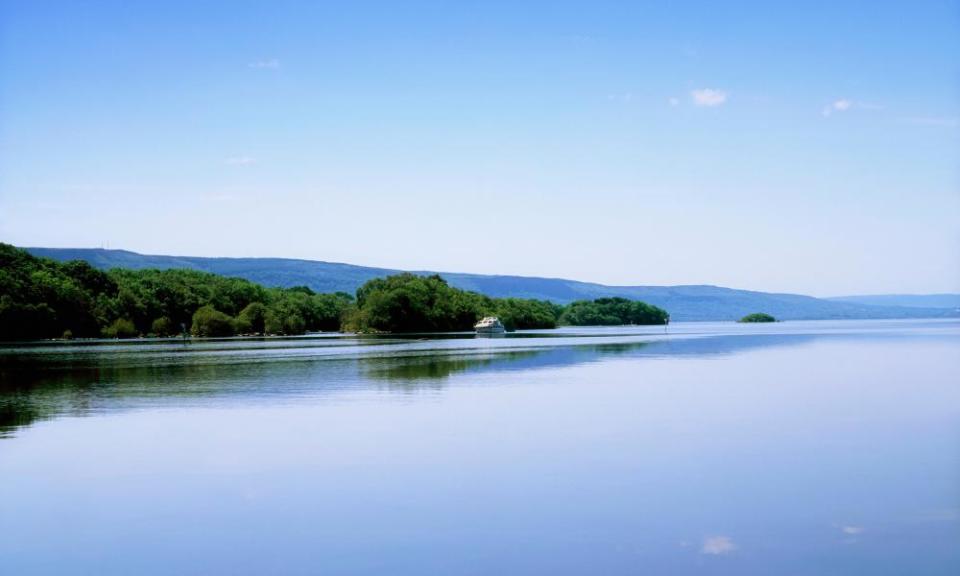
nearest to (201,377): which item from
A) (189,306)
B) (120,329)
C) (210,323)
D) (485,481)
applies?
(485,481)

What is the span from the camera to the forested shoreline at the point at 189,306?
103062 mm

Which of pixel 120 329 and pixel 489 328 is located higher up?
pixel 120 329

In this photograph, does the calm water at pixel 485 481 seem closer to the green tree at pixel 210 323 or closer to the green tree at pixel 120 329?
the green tree at pixel 120 329

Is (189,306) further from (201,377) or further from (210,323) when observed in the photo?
(201,377)

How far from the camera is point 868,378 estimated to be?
36.0 m

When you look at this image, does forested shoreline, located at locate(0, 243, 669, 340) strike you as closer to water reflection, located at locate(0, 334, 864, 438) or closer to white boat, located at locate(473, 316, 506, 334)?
white boat, located at locate(473, 316, 506, 334)

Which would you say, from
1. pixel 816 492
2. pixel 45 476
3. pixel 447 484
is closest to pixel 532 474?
pixel 447 484

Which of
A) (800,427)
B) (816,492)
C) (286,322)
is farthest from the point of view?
(286,322)

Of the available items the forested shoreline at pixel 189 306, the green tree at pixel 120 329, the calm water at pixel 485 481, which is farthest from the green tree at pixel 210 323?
the calm water at pixel 485 481

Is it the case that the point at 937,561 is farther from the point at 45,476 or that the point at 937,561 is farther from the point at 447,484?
the point at 45,476

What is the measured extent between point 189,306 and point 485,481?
12273cm

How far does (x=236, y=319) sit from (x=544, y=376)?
101 metres

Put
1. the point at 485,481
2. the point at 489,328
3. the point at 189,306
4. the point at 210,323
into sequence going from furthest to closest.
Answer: the point at 489,328
the point at 189,306
the point at 210,323
the point at 485,481

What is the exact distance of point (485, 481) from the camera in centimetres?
1543
